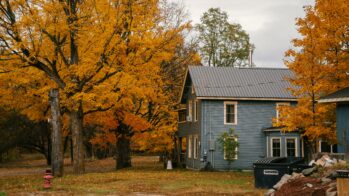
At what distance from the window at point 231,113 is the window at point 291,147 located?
4.20 m

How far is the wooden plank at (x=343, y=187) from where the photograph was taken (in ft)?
43.0

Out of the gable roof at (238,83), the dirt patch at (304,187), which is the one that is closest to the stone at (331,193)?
the dirt patch at (304,187)

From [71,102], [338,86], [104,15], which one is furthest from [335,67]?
A: [71,102]

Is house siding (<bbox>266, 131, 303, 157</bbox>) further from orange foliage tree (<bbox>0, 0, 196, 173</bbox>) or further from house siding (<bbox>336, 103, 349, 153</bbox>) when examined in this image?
house siding (<bbox>336, 103, 349, 153</bbox>)

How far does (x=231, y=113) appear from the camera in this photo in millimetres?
38594

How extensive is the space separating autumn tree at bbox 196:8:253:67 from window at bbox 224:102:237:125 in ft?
80.2

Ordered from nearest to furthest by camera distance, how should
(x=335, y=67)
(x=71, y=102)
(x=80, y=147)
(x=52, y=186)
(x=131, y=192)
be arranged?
(x=131, y=192) → (x=52, y=186) → (x=335, y=67) → (x=71, y=102) → (x=80, y=147)

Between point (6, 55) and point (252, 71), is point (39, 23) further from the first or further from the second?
point (252, 71)

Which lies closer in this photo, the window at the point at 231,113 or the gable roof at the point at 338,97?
the gable roof at the point at 338,97

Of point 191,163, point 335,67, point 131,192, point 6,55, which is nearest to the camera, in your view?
point 131,192

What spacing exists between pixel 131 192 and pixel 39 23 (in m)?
10.8

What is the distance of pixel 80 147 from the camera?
3058 centimetres

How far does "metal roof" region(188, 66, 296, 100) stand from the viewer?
Answer: 38.2 metres

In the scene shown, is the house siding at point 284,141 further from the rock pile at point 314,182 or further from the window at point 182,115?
the rock pile at point 314,182
